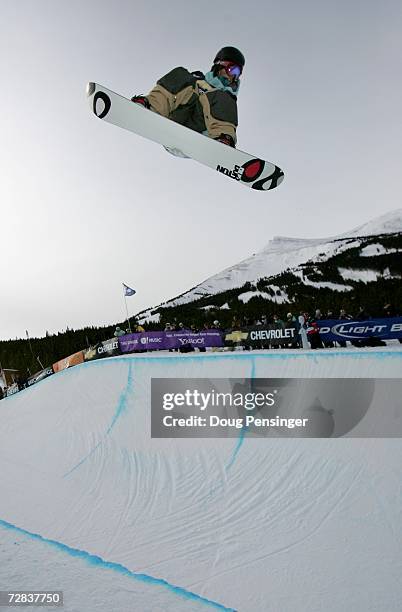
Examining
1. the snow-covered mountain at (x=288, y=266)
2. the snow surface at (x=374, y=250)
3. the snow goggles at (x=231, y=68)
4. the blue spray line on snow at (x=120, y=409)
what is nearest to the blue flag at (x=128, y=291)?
the blue spray line on snow at (x=120, y=409)

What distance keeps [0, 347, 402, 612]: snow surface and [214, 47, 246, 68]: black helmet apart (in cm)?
523

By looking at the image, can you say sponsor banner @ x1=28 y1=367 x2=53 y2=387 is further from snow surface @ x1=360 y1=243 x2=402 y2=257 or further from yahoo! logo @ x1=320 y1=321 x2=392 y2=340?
snow surface @ x1=360 y1=243 x2=402 y2=257

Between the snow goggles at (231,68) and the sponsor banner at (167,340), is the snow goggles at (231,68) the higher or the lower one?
the higher one

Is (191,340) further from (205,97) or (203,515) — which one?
(205,97)

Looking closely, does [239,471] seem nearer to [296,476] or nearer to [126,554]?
[296,476]

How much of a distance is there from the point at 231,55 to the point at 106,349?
39.7ft

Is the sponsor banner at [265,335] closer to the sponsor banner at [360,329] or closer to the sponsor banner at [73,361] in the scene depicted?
the sponsor banner at [360,329]

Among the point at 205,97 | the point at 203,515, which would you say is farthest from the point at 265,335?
the point at 205,97

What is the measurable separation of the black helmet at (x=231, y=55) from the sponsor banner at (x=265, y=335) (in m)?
8.38

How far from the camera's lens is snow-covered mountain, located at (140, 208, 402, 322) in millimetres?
39500

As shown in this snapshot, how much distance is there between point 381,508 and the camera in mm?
4512

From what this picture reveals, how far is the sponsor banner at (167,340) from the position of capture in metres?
14.0

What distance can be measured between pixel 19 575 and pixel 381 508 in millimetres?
3826

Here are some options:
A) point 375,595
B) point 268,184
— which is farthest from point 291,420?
point 268,184
